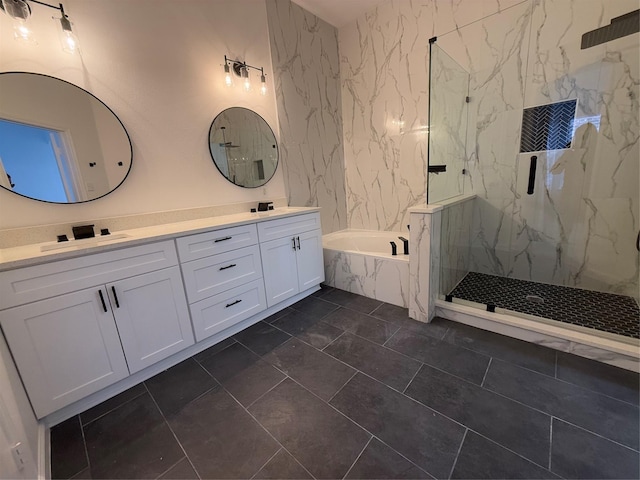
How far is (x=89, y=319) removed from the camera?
135cm

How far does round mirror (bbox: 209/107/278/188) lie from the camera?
2.34 meters

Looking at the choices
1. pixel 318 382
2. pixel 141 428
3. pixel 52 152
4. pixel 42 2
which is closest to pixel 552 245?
pixel 318 382

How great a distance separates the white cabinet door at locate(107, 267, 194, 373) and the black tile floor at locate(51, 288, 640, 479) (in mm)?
191

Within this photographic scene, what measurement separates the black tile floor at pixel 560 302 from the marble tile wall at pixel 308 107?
1852 millimetres

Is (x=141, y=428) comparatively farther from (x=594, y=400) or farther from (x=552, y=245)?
(x=552, y=245)

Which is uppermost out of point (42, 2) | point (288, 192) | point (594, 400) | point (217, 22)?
point (217, 22)

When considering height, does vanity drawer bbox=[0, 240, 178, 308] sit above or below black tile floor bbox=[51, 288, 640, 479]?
above

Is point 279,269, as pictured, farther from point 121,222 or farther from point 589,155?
point 589,155

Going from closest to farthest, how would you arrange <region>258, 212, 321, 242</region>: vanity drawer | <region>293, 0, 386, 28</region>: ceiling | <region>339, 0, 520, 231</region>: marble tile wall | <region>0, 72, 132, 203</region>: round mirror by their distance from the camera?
<region>0, 72, 132, 203</region>: round mirror, <region>258, 212, 321, 242</region>: vanity drawer, <region>339, 0, 520, 231</region>: marble tile wall, <region>293, 0, 386, 28</region>: ceiling

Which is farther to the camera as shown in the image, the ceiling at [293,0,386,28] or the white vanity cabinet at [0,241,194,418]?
the ceiling at [293,0,386,28]

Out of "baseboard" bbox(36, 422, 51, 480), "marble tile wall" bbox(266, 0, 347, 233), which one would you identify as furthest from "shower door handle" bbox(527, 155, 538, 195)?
"baseboard" bbox(36, 422, 51, 480)

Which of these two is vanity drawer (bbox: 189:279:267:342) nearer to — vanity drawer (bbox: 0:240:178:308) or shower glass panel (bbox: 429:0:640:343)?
vanity drawer (bbox: 0:240:178:308)

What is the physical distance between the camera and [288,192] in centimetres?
293

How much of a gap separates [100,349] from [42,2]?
2045 mm
